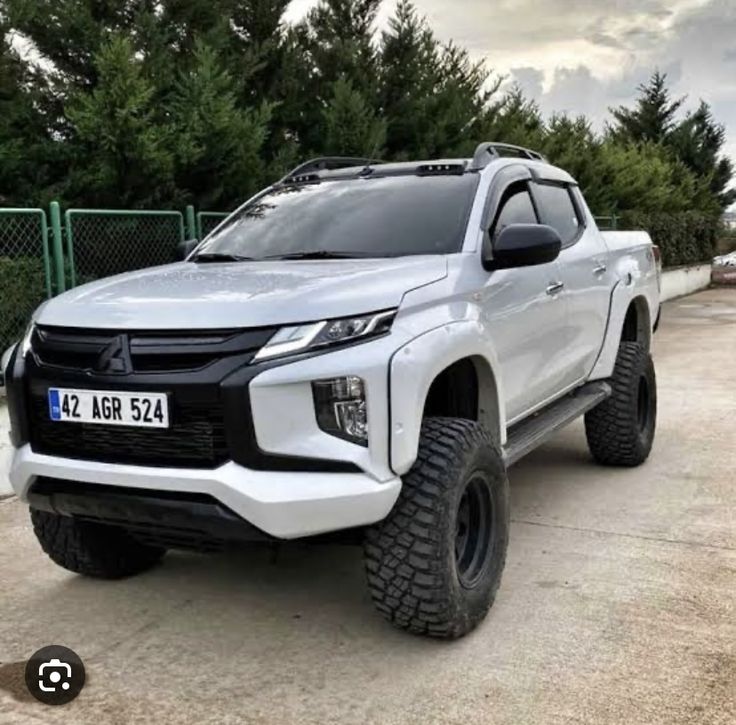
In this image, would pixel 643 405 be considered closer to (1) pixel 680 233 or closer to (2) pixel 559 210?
(2) pixel 559 210

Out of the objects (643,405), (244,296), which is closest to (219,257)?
(244,296)

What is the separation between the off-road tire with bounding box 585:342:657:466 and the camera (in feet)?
17.1

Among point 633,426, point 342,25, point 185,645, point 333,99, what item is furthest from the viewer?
point 342,25

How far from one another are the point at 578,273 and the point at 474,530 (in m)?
1.89

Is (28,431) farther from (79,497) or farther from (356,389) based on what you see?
(356,389)

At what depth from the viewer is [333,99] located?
31.1 feet

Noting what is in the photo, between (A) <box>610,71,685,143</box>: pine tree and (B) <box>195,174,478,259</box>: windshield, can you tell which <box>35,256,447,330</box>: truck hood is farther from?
(A) <box>610,71,685,143</box>: pine tree

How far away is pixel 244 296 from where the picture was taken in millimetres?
2930

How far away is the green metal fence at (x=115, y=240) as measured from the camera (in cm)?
654

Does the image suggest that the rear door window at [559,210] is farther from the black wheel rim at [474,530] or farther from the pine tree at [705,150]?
the pine tree at [705,150]

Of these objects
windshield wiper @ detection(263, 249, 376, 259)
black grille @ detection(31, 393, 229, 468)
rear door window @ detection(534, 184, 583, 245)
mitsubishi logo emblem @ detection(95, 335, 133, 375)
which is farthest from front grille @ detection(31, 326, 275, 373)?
rear door window @ detection(534, 184, 583, 245)

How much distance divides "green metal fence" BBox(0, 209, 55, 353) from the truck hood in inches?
115

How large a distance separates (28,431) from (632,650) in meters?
2.31

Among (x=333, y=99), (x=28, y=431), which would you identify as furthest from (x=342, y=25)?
(x=28, y=431)
